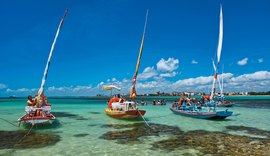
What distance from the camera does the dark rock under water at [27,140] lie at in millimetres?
13547

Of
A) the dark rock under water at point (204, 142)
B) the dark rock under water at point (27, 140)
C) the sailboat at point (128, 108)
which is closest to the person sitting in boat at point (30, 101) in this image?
the dark rock under water at point (27, 140)

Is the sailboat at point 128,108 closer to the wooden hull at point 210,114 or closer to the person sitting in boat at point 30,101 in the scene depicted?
the wooden hull at point 210,114

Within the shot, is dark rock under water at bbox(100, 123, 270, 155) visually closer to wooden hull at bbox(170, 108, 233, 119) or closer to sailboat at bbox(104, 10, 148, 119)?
sailboat at bbox(104, 10, 148, 119)

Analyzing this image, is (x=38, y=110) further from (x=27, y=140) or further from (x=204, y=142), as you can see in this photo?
(x=204, y=142)

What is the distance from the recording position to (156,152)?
12.3m

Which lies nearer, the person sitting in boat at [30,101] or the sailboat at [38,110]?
the sailboat at [38,110]

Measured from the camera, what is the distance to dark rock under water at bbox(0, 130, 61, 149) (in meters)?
13.5

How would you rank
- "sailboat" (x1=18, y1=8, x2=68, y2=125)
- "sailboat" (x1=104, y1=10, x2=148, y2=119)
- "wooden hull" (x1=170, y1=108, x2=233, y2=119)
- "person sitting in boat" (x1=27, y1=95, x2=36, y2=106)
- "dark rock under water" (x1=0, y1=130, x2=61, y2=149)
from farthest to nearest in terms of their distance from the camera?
"wooden hull" (x1=170, y1=108, x2=233, y2=119) < "sailboat" (x1=104, y1=10, x2=148, y2=119) < "person sitting in boat" (x1=27, y1=95, x2=36, y2=106) < "sailboat" (x1=18, y1=8, x2=68, y2=125) < "dark rock under water" (x1=0, y1=130, x2=61, y2=149)

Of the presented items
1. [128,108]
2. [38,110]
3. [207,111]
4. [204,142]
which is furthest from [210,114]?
[38,110]

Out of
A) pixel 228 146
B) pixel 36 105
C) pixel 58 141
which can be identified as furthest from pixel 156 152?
pixel 36 105

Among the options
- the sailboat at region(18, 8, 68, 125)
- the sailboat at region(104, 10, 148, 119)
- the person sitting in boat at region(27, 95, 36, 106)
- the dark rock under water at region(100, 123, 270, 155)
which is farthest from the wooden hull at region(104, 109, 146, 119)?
the person sitting in boat at region(27, 95, 36, 106)

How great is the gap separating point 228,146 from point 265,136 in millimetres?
4961

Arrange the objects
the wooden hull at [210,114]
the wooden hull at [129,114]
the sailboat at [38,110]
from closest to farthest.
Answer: the sailboat at [38,110] < the wooden hull at [129,114] < the wooden hull at [210,114]

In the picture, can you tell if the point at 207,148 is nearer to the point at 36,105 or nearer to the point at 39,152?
the point at 39,152
